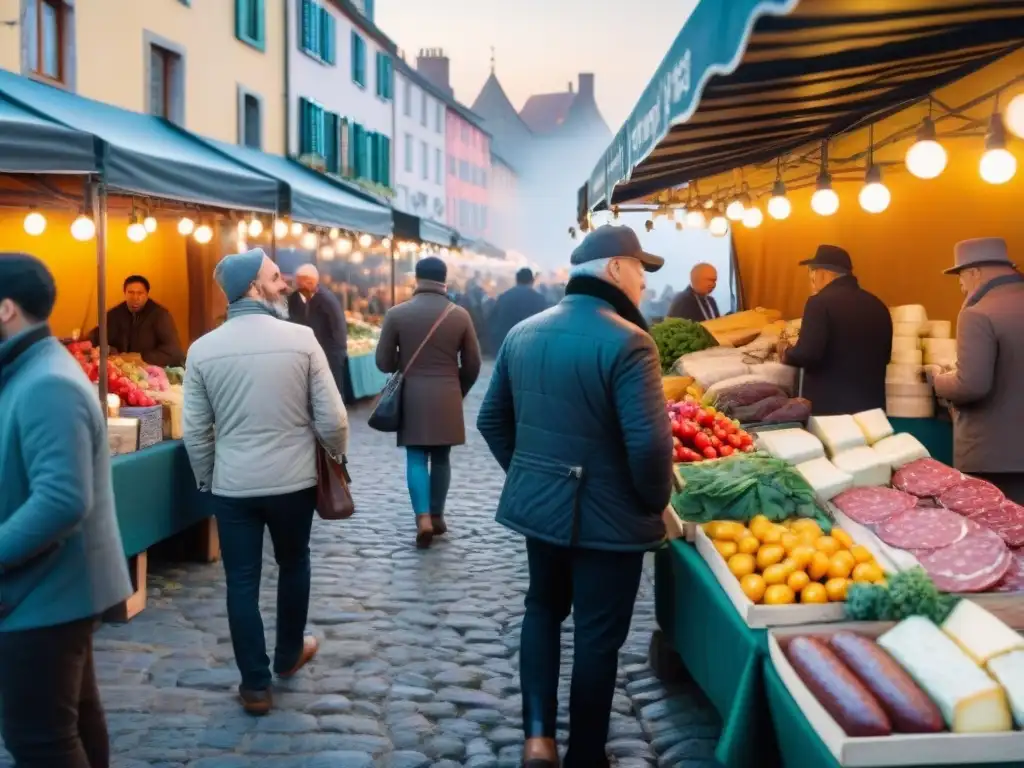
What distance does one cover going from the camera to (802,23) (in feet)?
11.3

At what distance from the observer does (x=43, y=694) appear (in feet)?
9.84

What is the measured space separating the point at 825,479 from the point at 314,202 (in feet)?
23.3

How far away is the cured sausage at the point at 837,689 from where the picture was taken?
3098 millimetres

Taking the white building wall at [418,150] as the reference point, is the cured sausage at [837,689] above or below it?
below

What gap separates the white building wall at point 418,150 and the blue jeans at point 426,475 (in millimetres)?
29529

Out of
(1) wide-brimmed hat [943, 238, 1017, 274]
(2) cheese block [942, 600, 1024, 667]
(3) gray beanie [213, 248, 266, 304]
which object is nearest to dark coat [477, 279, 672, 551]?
(2) cheese block [942, 600, 1024, 667]

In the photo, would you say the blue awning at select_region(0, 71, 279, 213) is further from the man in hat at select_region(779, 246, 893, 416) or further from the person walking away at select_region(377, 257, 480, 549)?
the man in hat at select_region(779, 246, 893, 416)

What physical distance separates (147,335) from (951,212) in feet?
22.2

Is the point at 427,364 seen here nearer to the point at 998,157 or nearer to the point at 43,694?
the point at 998,157

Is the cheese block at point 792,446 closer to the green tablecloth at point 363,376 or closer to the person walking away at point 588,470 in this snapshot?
the person walking away at point 588,470

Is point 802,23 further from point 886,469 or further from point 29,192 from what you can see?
point 29,192

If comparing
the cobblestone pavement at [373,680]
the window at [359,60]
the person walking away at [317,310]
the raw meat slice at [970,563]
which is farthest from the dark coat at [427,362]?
the window at [359,60]

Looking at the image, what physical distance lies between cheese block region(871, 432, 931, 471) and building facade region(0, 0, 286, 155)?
387 inches

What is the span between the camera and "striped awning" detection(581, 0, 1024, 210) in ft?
11.5
